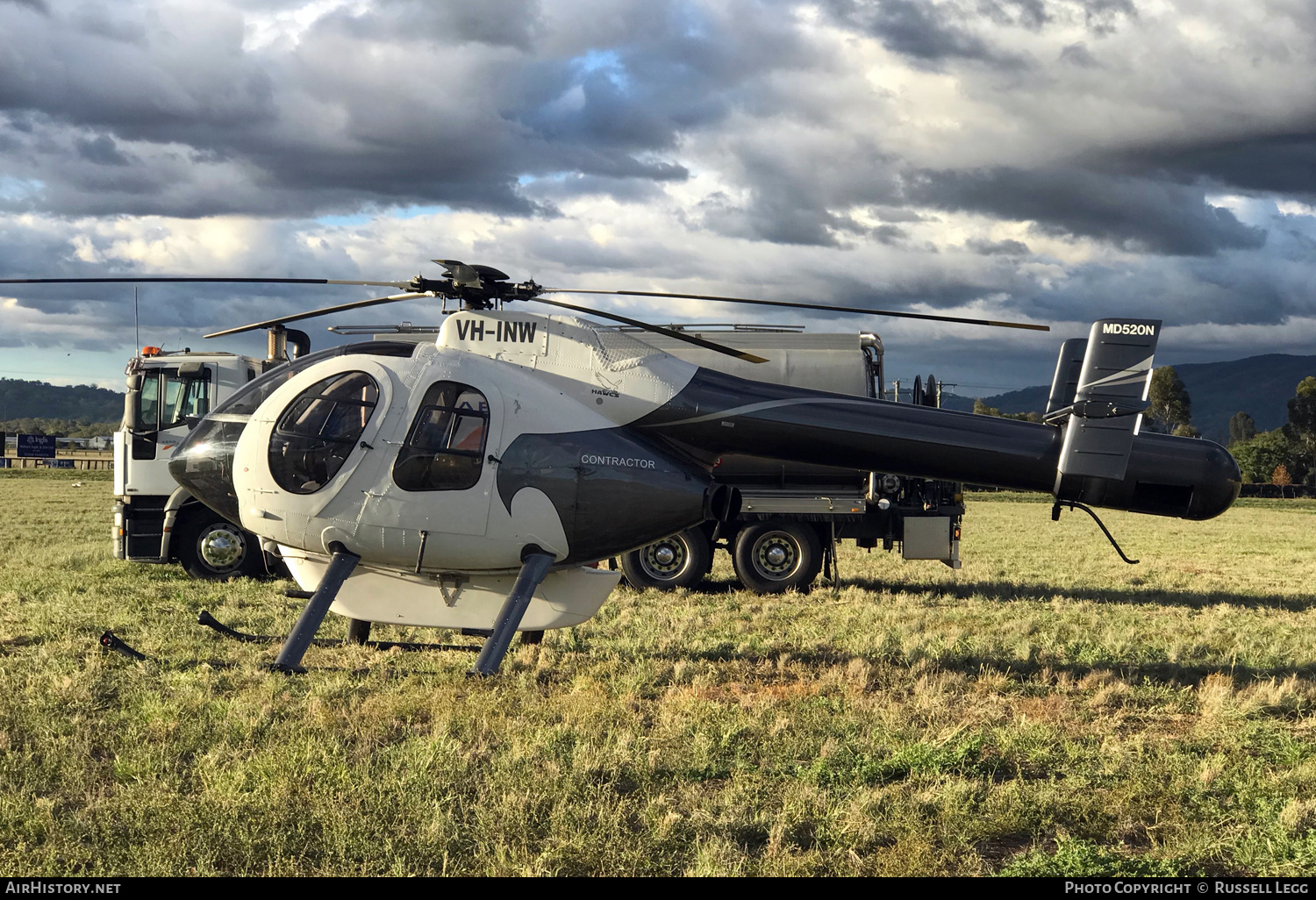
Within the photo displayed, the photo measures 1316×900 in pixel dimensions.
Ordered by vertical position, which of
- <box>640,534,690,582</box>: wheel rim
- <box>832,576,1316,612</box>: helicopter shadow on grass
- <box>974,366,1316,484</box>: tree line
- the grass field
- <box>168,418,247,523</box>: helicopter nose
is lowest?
the grass field

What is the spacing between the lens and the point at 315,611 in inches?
320

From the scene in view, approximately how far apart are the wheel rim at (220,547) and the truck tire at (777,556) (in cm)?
694

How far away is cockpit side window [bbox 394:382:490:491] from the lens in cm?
820

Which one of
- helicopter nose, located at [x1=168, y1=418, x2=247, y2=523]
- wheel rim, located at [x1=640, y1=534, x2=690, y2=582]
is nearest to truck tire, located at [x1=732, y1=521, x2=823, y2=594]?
wheel rim, located at [x1=640, y1=534, x2=690, y2=582]

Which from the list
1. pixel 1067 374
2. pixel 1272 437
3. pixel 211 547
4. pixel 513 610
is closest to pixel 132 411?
pixel 211 547

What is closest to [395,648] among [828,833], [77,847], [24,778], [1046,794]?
[24,778]

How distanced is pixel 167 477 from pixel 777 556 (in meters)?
8.68

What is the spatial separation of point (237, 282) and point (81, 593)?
6.42 meters

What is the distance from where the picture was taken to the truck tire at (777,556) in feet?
46.3

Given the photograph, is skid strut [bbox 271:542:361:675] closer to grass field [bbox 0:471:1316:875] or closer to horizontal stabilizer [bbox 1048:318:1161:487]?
grass field [bbox 0:471:1316:875]

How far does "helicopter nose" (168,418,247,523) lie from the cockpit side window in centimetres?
164

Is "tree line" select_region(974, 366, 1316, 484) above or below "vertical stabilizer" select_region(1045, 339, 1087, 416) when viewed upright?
above

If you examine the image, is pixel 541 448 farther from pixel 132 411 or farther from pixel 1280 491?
pixel 1280 491
